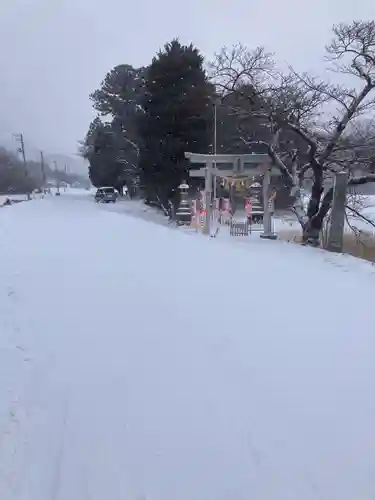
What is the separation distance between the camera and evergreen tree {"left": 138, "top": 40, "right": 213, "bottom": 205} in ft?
74.5

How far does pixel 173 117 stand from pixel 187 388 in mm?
20782

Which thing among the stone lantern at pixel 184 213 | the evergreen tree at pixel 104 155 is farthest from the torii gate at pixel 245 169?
the evergreen tree at pixel 104 155

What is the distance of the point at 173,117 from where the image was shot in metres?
22.8

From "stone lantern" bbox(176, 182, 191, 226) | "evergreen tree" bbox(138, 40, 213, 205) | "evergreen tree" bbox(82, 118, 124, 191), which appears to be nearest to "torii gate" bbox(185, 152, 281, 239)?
"stone lantern" bbox(176, 182, 191, 226)

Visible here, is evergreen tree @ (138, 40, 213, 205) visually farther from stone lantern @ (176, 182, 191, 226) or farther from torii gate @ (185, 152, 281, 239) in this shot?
torii gate @ (185, 152, 281, 239)

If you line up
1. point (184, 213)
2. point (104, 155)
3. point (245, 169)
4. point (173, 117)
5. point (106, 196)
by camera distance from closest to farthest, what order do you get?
point (245, 169) → point (184, 213) → point (173, 117) → point (106, 196) → point (104, 155)

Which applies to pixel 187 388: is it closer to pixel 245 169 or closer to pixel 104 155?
pixel 245 169

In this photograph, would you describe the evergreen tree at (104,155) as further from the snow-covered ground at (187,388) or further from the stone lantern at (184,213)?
the snow-covered ground at (187,388)

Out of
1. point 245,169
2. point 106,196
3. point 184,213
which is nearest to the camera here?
point 245,169

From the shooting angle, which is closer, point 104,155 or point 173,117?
point 173,117

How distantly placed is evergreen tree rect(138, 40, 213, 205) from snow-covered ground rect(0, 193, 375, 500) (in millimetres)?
16951

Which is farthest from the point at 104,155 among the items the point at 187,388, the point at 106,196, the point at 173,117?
the point at 187,388

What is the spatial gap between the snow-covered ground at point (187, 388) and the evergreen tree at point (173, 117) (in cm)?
1695

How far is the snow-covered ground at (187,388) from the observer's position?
2422 mm
